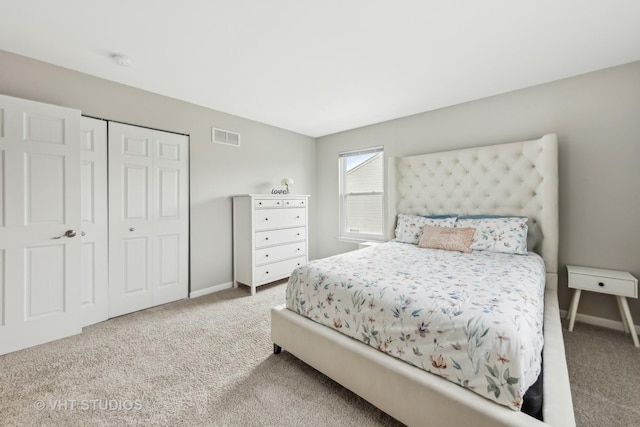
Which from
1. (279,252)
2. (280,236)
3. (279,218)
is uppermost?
(279,218)

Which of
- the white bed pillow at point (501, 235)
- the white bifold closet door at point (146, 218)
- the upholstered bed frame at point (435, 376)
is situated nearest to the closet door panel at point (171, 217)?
the white bifold closet door at point (146, 218)

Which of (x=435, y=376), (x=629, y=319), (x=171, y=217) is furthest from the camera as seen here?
(x=171, y=217)

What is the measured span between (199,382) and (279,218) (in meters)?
2.19

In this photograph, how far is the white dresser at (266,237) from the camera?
3348 mm

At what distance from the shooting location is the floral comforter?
1104 mm

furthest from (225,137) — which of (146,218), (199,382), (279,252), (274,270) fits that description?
(199,382)

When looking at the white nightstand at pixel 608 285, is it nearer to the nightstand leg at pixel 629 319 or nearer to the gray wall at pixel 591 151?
the nightstand leg at pixel 629 319

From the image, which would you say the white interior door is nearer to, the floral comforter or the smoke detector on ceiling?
the smoke detector on ceiling

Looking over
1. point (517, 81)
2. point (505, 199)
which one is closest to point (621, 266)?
point (505, 199)

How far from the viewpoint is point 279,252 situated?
144 inches

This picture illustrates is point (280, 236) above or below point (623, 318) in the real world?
above

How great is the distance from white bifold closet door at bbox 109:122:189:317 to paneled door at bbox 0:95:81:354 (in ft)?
1.18

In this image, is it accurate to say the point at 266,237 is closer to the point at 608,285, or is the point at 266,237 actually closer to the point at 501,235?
the point at 501,235

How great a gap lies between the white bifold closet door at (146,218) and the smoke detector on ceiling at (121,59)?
0.65 metres
